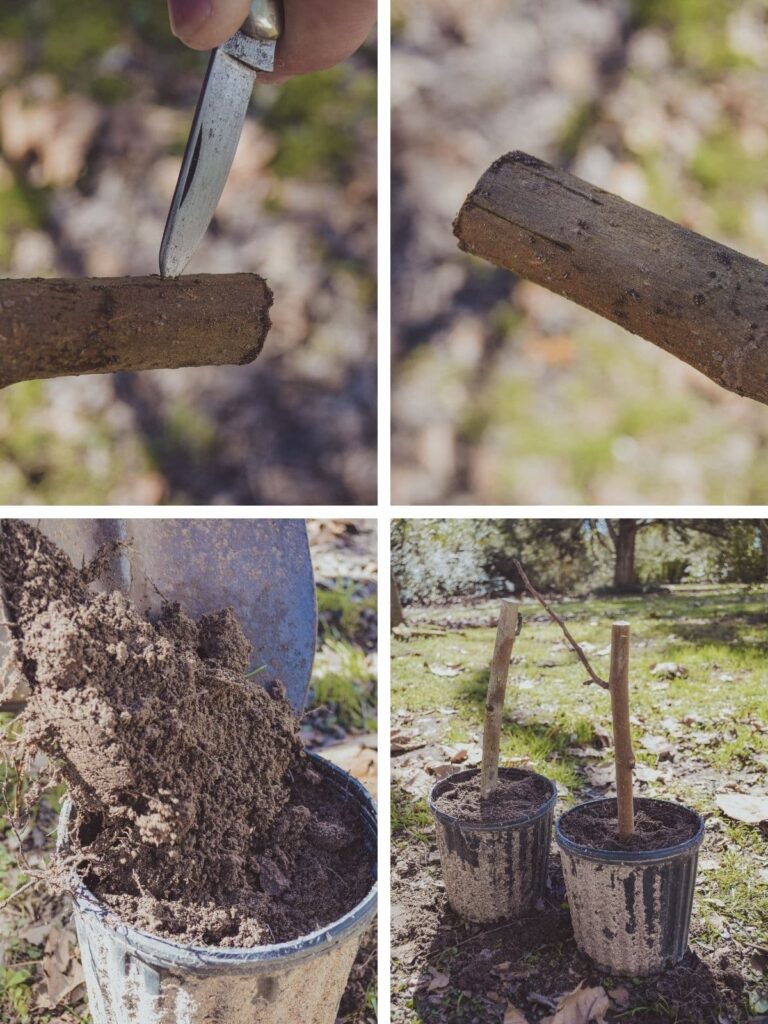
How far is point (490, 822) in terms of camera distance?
3.71ft

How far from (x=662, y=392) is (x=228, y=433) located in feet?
3.10

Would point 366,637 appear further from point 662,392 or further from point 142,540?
point 662,392

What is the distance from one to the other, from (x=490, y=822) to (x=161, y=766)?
16.7 inches

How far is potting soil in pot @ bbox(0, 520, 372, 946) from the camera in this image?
3.12 feet

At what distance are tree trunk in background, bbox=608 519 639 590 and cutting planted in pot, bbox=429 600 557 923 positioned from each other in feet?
0.62

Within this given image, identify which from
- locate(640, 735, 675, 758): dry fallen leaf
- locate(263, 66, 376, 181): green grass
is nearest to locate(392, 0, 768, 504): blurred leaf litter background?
locate(263, 66, 376, 181): green grass

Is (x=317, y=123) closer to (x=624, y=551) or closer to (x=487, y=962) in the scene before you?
(x=624, y=551)

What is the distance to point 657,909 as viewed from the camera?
1.10m

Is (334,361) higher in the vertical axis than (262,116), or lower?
lower

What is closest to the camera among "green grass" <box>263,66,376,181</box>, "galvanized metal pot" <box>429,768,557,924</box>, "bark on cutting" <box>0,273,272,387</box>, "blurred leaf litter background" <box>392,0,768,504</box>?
"bark on cutting" <box>0,273,272,387</box>

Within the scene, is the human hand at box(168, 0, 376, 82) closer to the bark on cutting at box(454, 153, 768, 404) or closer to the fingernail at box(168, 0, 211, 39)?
the fingernail at box(168, 0, 211, 39)

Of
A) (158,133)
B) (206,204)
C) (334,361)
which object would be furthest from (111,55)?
(206,204)

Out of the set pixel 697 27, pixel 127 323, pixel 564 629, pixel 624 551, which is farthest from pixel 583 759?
pixel 697 27

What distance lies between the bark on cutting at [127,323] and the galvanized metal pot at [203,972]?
527 mm
